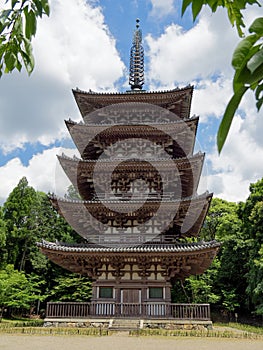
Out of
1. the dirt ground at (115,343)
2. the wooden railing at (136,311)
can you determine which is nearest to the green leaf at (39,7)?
the dirt ground at (115,343)

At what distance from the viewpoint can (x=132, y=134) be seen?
2002cm

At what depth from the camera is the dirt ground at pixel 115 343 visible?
434 inches

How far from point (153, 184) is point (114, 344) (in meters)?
9.14

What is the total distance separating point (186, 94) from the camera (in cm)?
2053

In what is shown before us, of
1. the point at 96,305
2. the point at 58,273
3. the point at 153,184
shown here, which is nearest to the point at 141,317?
the point at 96,305

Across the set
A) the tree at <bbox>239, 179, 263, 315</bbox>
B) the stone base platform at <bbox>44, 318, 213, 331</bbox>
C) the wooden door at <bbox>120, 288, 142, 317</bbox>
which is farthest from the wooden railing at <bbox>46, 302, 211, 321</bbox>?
the tree at <bbox>239, 179, 263, 315</bbox>

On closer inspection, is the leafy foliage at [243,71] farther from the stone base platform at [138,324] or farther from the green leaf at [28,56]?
the stone base platform at [138,324]

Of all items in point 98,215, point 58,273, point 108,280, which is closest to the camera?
point 108,280

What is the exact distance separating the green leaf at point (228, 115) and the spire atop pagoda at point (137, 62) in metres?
24.7

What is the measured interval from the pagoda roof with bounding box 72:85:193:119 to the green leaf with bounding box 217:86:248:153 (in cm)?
1989

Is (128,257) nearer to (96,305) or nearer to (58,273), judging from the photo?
(96,305)

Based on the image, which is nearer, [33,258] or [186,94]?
[186,94]

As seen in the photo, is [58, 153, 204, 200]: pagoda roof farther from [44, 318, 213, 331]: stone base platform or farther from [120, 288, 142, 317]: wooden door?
[44, 318, 213, 331]: stone base platform

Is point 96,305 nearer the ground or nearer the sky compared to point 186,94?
nearer the ground
